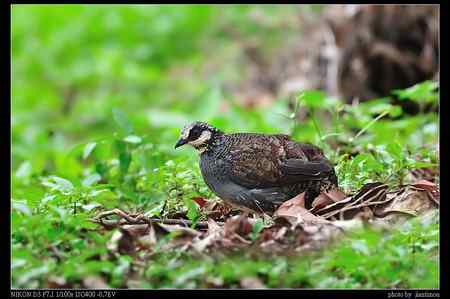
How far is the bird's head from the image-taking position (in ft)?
19.3

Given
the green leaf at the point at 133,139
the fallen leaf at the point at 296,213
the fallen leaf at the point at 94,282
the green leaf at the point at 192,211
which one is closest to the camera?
Result: the fallen leaf at the point at 94,282

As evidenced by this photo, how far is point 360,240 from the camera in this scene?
4.48 m

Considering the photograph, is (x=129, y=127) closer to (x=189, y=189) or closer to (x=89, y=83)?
(x=189, y=189)

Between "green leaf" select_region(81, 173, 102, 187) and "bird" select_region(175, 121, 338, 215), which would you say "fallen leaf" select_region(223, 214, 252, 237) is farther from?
"green leaf" select_region(81, 173, 102, 187)

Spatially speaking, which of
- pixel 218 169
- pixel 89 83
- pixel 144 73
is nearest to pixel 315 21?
pixel 144 73

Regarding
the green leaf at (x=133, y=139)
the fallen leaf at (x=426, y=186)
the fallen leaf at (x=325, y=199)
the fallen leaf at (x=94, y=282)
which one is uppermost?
the green leaf at (x=133, y=139)

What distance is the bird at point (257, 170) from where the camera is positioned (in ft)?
18.5

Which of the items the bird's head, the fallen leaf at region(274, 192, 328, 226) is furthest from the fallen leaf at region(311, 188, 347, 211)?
the bird's head

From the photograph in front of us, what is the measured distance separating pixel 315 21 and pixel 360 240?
8.36m

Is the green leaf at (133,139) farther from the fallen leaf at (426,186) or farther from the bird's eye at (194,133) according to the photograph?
the fallen leaf at (426,186)

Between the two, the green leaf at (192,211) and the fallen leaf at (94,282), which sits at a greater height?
the green leaf at (192,211)

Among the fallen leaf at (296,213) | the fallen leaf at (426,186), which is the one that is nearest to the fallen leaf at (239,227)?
the fallen leaf at (296,213)

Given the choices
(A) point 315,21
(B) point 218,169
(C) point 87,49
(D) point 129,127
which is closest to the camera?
(B) point 218,169
